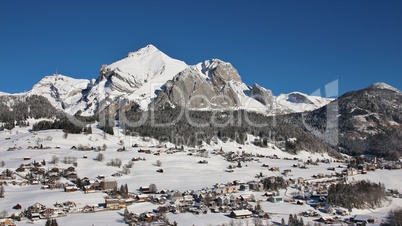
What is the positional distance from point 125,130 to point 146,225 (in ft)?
360

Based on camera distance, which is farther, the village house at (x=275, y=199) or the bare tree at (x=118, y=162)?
the bare tree at (x=118, y=162)

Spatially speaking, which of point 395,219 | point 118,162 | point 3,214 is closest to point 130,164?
point 118,162

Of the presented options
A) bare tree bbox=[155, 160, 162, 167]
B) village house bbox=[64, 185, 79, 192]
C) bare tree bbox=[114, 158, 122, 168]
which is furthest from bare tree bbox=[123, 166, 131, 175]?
village house bbox=[64, 185, 79, 192]

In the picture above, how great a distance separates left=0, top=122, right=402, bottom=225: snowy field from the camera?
57.3 m

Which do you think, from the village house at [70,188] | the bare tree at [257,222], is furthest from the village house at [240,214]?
the village house at [70,188]

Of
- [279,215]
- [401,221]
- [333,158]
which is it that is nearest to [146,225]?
[279,215]

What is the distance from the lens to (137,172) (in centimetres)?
9275

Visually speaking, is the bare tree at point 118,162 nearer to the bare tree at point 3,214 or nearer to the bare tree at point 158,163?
the bare tree at point 158,163

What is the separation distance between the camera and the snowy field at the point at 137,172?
57344 millimetres

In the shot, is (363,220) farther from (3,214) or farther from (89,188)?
(3,214)

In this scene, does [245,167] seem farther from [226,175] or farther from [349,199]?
[349,199]

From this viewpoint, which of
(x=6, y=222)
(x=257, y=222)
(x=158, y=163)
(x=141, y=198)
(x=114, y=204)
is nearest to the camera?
(x=6, y=222)

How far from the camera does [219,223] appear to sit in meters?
52.1

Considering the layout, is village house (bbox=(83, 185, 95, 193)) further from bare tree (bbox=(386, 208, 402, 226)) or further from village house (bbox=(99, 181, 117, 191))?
bare tree (bbox=(386, 208, 402, 226))
